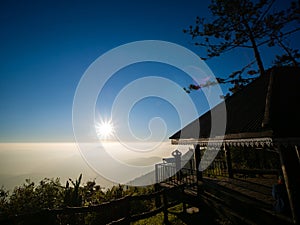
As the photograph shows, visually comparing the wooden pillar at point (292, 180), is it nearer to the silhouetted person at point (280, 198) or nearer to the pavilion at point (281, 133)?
the pavilion at point (281, 133)

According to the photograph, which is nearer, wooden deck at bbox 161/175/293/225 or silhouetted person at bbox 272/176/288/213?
silhouetted person at bbox 272/176/288/213

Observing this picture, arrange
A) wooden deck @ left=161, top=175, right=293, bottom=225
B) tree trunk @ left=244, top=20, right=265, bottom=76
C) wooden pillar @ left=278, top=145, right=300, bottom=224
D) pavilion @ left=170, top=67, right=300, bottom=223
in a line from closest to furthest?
pavilion @ left=170, top=67, right=300, bottom=223, wooden pillar @ left=278, top=145, right=300, bottom=224, wooden deck @ left=161, top=175, right=293, bottom=225, tree trunk @ left=244, top=20, right=265, bottom=76

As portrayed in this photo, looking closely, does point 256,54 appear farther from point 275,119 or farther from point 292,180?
point 292,180

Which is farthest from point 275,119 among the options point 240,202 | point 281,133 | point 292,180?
point 240,202

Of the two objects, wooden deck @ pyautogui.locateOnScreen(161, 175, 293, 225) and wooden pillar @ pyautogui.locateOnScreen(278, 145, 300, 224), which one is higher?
wooden pillar @ pyautogui.locateOnScreen(278, 145, 300, 224)

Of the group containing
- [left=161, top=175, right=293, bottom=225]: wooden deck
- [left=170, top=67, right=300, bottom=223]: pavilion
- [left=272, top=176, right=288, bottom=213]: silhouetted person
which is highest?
[left=170, top=67, right=300, bottom=223]: pavilion

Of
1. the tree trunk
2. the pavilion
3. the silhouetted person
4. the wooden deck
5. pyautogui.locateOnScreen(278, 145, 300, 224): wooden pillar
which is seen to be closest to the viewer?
the pavilion

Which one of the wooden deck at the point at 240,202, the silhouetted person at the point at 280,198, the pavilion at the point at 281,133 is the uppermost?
the pavilion at the point at 281,133

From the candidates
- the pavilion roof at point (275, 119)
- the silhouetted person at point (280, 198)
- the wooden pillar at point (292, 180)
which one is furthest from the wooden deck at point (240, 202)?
the pavilion roof at point (275, 119)

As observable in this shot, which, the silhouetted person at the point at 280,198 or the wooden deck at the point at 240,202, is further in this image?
the wooden deck at the point at 240,202

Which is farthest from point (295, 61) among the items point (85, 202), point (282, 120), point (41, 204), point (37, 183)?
point (37, 183)

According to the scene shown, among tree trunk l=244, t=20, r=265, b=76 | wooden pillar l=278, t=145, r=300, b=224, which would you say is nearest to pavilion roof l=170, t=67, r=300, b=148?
wooden pillar l=278, t=145, r=300, b=224

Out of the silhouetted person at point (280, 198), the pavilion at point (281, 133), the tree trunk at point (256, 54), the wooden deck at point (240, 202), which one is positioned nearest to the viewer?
the pavilion at point (281, 133)

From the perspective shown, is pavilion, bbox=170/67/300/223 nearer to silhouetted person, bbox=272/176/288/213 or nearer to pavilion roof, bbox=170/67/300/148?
pavilion roof, bbox=170/67/300/148
